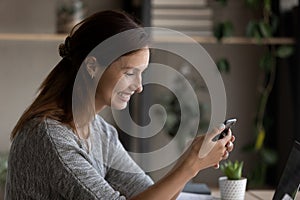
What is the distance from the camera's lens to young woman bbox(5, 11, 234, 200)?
1.42 meters

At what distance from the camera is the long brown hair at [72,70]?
1.51 metres

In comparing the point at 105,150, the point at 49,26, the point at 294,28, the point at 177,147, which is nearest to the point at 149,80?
the point at 177,147

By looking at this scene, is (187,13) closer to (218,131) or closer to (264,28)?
(264,28)

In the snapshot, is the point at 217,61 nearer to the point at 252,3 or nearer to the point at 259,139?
the point at 252,3

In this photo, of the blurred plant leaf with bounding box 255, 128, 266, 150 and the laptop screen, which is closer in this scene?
the laptop screen

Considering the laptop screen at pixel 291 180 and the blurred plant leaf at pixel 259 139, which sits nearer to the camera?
the laptop screen at pixel 291 180

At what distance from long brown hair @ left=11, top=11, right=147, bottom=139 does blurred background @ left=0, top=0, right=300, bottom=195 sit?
5.56 feet

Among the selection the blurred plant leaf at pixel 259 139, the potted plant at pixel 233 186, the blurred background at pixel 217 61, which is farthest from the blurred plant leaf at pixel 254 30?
the potted plant at pixel 233 186

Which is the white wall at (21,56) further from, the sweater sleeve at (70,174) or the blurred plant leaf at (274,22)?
the sweater sleeve at (70,174)

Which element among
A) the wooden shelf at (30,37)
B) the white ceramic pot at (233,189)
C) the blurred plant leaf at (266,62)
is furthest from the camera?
the blurred plant leaf at (266,62)

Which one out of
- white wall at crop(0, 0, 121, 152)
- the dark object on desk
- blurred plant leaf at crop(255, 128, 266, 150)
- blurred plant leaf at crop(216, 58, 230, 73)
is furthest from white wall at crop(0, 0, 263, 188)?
the dark object on desk

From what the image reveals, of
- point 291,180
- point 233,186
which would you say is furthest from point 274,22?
point 291,180

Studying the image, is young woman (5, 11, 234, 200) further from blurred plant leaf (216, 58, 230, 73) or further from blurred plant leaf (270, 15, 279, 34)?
blurred plant leaf (270, 15, 279, 34)

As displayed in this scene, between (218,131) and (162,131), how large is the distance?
82.9 inches
